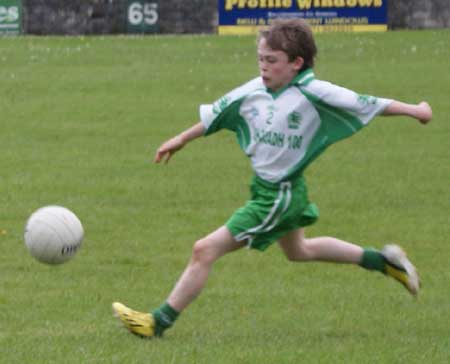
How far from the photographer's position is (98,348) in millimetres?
6746

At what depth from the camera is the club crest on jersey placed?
7.04 metres

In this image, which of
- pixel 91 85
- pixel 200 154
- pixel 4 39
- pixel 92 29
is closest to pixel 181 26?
pixel 92 29

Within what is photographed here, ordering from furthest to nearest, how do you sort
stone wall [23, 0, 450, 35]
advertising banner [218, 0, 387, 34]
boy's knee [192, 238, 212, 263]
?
stone wall [23, 0, 450, 35], advertising banner [218, 0, 387, 34], boy's knee [192, 238, 212, 263]

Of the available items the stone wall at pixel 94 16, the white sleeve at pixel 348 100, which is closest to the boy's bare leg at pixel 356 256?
the white sleeve at pixel 348 100

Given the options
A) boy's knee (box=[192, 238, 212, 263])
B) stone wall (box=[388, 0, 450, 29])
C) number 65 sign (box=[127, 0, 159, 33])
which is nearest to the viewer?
boy's knee (box=[192, 238, 212, 263])

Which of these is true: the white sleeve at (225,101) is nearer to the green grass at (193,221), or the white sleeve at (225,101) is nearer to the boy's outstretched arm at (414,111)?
the boy's outstretched arm at (414,111)

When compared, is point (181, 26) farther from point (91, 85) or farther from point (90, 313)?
point (90, 313)

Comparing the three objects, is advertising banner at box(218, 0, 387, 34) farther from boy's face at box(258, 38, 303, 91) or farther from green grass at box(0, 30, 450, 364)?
boy's face at box(258, 38, 303, 91)

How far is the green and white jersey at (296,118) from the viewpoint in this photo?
23.1 ft

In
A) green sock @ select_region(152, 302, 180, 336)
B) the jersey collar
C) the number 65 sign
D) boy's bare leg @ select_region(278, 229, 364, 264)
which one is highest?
the jersey collar

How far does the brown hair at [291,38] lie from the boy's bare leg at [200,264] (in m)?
1.00

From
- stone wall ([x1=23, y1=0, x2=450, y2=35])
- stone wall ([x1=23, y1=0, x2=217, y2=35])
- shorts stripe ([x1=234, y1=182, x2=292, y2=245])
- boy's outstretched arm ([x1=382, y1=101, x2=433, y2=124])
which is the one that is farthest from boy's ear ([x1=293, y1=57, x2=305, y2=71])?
stone wall ([x1=23, y1=0, x2=217, y2=35])

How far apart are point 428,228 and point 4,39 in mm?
22586

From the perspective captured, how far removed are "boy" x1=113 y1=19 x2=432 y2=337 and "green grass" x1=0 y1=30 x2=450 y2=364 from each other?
35cm
